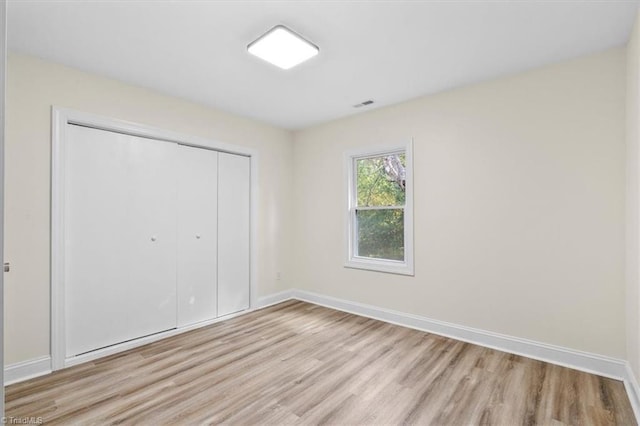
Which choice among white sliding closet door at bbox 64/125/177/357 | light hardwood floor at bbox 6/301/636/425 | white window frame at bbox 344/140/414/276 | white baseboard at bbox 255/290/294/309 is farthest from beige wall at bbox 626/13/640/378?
white sliding closet door at bbox 64/125/177/357

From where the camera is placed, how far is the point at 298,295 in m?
4.64

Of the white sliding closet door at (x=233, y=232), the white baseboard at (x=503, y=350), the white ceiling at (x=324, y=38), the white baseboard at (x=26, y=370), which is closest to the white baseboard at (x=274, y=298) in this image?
the white sliding closet door at (x=233, y=232)

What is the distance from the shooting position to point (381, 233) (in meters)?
3.90

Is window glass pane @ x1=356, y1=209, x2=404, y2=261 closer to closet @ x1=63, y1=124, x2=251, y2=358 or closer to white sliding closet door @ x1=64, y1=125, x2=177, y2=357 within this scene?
closet @ x1=63, y1=124, x2=251, y2=358

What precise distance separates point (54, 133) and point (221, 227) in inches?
71.0

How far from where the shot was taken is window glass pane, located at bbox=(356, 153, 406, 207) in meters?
3.74

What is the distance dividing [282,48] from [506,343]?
321 cm

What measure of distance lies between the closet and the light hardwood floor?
1.30ft

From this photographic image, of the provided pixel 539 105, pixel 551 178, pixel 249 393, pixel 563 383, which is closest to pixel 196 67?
pixel 249 393

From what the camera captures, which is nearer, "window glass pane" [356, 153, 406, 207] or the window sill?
the window sill

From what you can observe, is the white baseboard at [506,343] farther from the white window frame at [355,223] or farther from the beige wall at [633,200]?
the white window frame at [355,223]

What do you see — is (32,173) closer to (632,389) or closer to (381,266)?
(381,266)

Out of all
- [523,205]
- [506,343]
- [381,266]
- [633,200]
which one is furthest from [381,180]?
[633,200]

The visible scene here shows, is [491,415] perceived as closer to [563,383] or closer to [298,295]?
[563,383]
